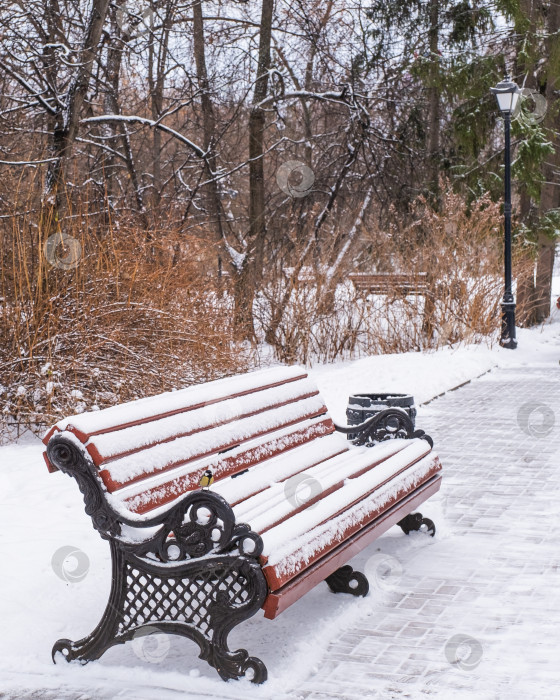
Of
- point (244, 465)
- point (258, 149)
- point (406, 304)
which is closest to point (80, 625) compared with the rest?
point (244, 465)

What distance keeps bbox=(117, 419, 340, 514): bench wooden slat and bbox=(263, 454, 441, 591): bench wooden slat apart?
15.4 inches

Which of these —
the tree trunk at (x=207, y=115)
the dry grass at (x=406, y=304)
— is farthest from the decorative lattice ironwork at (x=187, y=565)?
the tree trunk at (x=207, y=115)

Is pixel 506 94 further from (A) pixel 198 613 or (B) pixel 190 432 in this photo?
(A) pixel 198 613

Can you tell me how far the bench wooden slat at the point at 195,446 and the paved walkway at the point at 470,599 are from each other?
950mm

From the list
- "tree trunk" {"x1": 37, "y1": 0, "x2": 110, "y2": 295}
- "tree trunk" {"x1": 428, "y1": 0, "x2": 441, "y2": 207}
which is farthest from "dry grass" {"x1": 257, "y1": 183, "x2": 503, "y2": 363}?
"tree trunk" {"x1": 428, "y1": 0, "x2": 441, "y2": 207}

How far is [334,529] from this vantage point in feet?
13.5

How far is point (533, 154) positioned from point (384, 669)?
18405 mm

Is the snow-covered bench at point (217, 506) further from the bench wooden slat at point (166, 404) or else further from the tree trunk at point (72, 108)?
the tree trunk at point (72, 108)

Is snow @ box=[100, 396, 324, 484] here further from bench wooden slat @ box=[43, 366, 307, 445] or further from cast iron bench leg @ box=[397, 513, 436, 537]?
cast iron bench leg @ box=[397, 513, 436, 537]

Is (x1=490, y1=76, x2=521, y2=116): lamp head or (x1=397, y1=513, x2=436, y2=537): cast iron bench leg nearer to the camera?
(x1=397, y1=513, x2=436, y2=537): cast iron bench leg

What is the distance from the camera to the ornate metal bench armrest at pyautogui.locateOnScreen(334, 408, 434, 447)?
19.2 feet

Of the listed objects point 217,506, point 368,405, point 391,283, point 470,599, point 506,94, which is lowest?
point 470,599

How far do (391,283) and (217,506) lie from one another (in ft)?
38.7

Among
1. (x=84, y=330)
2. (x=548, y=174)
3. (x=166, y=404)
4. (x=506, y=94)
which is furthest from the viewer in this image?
(x=548, y=174)
